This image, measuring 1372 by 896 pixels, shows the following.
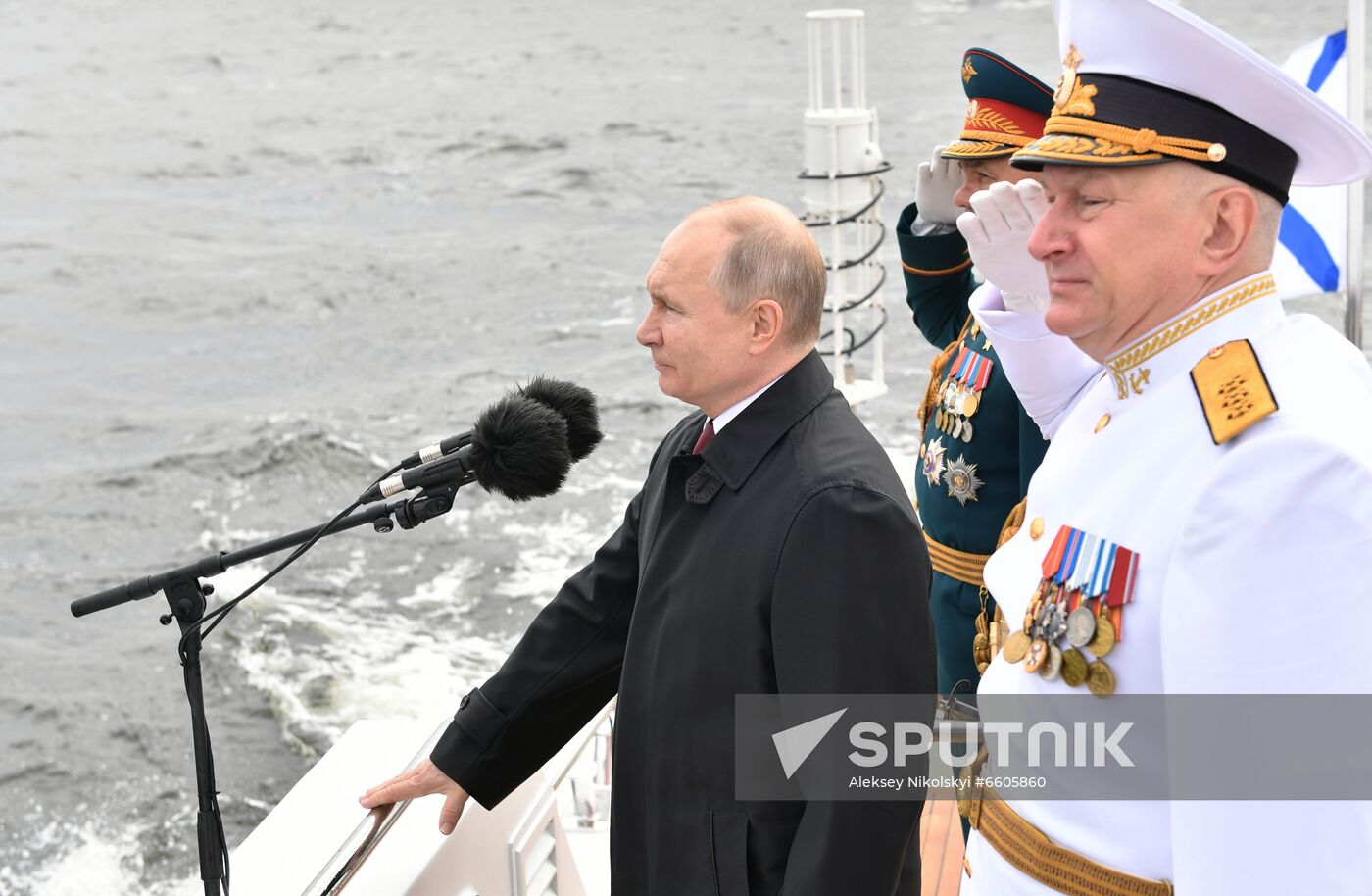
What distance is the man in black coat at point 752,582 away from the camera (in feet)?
5.24

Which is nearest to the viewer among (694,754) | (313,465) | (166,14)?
(694,754)

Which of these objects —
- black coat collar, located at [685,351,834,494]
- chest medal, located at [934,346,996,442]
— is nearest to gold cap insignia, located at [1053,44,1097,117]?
black coat collar, located at [685,351,834,494]

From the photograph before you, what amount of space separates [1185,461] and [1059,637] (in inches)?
7.7

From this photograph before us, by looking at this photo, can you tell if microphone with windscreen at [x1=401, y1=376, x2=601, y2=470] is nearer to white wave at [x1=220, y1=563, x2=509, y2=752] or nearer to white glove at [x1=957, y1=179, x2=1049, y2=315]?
white glove at [x1=957, y1=179, x2=1049, y2=315]

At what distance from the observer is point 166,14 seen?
3509 cm

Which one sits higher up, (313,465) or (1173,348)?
(1173,348)

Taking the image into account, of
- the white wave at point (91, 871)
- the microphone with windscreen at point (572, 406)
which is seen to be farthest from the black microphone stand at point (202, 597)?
the white wave at point (91, 871)

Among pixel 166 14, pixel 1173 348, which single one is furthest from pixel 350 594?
pixel 166 14

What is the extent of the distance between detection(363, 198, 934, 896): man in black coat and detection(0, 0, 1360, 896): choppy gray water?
5346 mm

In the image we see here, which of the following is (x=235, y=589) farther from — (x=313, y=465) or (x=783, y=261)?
(x=783, y=261)

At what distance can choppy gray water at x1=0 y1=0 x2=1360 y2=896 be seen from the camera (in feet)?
25.5

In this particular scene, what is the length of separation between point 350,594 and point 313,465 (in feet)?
7.14

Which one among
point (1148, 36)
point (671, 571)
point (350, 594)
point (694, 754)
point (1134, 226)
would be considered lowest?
point (350, 594)

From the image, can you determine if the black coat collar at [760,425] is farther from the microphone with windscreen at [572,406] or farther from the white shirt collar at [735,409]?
the microphone with windscreen at [572,406]
